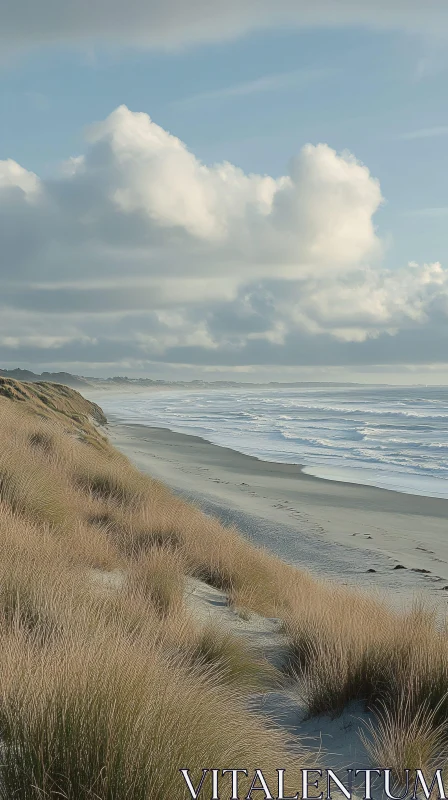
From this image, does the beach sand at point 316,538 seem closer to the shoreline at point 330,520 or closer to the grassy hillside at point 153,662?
the shoreline at point 330,520

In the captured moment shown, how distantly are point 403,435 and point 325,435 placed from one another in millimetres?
4755

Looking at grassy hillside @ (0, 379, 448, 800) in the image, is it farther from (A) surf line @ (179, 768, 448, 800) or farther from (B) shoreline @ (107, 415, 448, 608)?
(B) shoreline @ (107, 415, 448, 608)

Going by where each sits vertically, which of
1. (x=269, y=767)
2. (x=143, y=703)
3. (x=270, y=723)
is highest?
(x=143, y=703)

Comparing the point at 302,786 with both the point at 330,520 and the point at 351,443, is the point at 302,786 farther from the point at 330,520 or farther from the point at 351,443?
the point at 351,443

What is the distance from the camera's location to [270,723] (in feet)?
13.2

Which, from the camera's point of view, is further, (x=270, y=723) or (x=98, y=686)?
(x=270, y=723)

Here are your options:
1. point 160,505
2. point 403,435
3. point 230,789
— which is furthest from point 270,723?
point 403,435

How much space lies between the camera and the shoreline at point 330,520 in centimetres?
1236

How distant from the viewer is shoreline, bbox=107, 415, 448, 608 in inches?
487

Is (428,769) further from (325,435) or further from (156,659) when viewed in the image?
(325,435)

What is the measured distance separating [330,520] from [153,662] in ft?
48.5

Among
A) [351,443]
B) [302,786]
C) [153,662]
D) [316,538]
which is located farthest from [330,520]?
[351,443]

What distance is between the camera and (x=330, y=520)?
1772cm

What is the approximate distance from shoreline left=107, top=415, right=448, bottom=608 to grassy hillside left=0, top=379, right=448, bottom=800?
345cm
